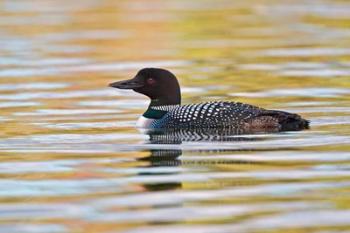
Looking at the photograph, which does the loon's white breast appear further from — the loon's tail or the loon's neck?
the loon's tail

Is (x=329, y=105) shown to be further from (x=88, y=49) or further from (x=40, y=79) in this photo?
(x=88, y=49)

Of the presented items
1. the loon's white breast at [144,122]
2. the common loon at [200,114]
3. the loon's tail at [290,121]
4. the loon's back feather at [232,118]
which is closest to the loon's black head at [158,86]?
the common loon at [200,114]

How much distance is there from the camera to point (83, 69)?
56.5 ft

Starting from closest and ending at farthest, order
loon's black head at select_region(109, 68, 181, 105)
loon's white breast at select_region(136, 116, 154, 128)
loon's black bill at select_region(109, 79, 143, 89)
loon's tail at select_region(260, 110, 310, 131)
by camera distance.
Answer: loon's tail at select_region(260, 110, 310, 131)
loon's white breast at select_region(136, 116, 154, 128)
loon's black head at select_region(109, 68, 181, 105)
loon's black bill at select_region(109, 79, 143, 89)

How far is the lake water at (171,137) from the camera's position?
7676mm

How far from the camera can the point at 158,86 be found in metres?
12.2

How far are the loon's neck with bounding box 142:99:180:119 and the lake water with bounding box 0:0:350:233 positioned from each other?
0.32 metres

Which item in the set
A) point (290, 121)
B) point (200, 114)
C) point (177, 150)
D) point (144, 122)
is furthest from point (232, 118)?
point (177, 150)

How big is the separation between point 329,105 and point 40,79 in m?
4.38

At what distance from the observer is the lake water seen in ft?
25.2

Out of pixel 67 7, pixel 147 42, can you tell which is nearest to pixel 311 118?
pixel 147 42

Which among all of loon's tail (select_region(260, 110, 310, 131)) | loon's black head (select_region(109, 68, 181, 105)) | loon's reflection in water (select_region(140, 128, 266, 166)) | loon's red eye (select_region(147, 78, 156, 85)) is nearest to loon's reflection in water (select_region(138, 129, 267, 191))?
loon's reflection in water (select_region(140, 128, 266, 166))

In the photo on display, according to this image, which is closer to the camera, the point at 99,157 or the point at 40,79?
the point at 99,157

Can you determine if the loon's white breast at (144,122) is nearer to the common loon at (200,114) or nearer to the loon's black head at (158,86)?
the common loon at (200,114)
